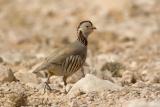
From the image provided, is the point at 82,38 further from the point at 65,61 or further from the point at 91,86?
the point at 91,86

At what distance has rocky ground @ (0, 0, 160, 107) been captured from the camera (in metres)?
11.0

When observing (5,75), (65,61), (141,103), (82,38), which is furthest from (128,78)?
(141,103)

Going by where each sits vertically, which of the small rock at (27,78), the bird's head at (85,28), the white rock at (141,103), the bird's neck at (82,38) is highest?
the bird's head at (85,28)

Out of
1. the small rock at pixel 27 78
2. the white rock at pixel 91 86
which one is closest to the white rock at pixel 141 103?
the white rock at pixel 91 86

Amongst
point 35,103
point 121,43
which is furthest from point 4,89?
point 121,43

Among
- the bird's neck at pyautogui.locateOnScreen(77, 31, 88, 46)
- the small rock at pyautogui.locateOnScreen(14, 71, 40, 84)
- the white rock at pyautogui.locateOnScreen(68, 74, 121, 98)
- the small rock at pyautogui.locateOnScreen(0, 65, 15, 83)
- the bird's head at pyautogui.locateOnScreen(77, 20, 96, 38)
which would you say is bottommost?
the white rock at pyautogui.locateOnScreen(68, 74, 121, 98)

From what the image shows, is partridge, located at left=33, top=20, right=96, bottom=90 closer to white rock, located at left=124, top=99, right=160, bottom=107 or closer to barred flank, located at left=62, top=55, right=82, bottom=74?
barred flank, located at left=62, top=55, right=82, bottom=74

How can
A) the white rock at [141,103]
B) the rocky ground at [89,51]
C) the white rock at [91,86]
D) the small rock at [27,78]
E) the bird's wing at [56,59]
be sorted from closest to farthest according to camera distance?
the white rock at [141,103], the rocky ground at [89,51], the white rock at [91,86], the bird's wing at [56,59], the small rock at [27,78]

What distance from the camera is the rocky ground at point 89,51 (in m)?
11.0

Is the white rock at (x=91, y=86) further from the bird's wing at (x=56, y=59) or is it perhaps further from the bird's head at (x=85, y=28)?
the bird's head at (x=85, y=28)

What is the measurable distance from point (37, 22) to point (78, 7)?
1769mm

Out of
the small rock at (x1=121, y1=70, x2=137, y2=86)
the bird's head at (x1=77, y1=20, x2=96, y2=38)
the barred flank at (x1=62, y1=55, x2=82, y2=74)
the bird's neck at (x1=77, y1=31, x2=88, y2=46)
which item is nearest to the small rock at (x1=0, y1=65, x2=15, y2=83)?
the barred flank at (x1=62, y1=55, x2=82, y2=74)

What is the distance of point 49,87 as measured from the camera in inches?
464

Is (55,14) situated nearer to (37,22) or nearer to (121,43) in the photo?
(37,22)
